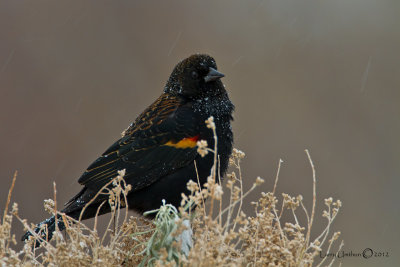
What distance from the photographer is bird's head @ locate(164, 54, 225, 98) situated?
3318 mm

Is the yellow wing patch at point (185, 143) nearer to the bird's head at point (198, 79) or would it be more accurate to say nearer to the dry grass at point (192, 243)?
the bird's head at point (198, 79)

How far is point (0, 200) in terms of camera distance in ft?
19.2

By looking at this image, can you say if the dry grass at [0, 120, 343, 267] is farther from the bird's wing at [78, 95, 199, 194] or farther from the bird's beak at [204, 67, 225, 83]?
the bird's beak at [204, 67, 225, 83]

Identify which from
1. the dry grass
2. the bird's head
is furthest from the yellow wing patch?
the dry grass

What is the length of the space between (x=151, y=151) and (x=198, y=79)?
59 centimetres

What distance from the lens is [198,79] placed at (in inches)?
132

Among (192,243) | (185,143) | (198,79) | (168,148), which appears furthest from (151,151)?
(192,243)

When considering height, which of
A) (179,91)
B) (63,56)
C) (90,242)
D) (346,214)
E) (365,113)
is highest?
(63,56)

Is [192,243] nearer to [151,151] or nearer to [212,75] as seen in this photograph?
[151,151]

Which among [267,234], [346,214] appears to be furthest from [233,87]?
[267,234]

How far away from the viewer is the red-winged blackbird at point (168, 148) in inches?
116

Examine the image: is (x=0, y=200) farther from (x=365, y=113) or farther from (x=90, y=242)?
(x=365, y=113)

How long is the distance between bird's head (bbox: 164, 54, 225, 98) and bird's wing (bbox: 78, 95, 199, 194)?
0.18 meters

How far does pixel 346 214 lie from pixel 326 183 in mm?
487
